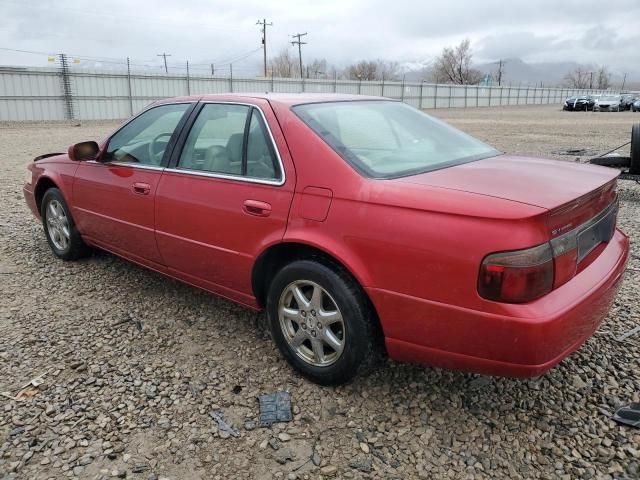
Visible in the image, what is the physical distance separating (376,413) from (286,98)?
1870mm

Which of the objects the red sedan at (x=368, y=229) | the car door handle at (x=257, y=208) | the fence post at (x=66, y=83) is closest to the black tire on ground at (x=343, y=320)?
the red sedan at (x=368, y=229)

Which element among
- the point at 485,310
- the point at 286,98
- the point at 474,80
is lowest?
the point at 485,310

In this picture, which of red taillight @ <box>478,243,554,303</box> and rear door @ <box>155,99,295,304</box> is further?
rear door @ <box>155,99,295,304</box>

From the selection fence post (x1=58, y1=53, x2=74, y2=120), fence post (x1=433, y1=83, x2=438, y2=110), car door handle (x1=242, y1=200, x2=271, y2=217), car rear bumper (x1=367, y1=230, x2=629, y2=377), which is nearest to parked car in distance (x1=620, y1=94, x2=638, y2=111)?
fence post (x1=433, y1=83, x2=438, y2=110)

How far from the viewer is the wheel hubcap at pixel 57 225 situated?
4.57 metres

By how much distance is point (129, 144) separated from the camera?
387cm

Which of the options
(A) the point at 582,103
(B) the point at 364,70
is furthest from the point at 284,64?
(A) the point at 582,103

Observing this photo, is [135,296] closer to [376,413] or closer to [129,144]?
[129,144]

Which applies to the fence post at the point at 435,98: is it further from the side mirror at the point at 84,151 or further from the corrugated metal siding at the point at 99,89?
the side mirror at the point at 84,151

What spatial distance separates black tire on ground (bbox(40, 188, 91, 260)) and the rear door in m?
1.44

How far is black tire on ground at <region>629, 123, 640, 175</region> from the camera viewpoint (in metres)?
6.58

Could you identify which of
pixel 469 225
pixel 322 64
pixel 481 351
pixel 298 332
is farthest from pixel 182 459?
pixel 322 64

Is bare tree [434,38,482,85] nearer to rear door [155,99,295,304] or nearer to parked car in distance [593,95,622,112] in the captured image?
parked car in distance [593,95,622,112]

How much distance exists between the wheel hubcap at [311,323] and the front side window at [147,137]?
1444 millimetres
